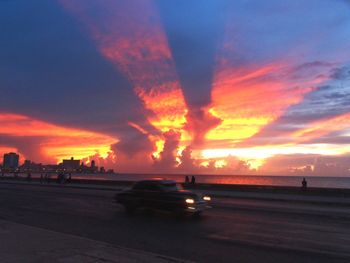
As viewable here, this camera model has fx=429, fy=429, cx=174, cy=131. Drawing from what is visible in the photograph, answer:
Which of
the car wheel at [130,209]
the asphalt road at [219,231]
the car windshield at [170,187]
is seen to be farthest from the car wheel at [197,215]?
the car wheel at [130,209]

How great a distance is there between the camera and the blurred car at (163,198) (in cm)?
1748

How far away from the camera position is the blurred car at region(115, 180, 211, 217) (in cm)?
1748

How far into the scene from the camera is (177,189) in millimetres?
18828

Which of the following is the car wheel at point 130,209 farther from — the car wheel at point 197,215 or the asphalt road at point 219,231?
the car wheel at point 197,215

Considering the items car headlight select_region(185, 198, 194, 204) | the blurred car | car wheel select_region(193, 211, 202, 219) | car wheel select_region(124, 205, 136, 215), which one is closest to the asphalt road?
car wheel select_region(193, 211, 202, 219)

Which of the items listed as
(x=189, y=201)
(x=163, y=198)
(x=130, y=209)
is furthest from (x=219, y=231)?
(x=130, y=209)

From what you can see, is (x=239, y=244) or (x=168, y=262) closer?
(x=168, y=262)

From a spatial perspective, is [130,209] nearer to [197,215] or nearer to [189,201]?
[197,215]

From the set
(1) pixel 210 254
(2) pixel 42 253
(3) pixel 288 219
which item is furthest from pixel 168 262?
(3) pixel 288 219

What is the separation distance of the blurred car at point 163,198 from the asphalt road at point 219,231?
45 centimetres

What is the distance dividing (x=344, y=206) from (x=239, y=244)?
47.5ft

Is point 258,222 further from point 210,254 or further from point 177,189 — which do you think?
point 210,254

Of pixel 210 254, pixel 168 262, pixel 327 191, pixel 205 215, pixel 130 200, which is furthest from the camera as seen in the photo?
pixel 327 191

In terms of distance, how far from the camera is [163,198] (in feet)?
60.1
